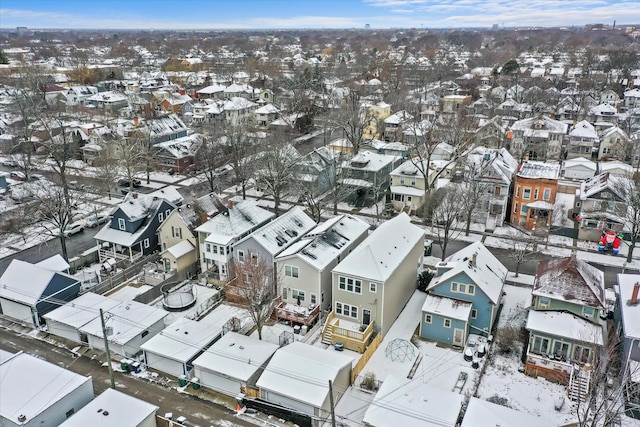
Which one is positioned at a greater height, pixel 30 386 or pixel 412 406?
pixel 30 386

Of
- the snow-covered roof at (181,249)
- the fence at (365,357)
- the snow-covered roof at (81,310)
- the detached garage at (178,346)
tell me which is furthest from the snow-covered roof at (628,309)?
the snow-covered roof at (81,310)

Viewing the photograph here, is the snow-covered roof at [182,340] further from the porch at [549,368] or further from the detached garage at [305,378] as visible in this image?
the porch at [549,368]

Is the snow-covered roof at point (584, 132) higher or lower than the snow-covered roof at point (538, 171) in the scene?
lower

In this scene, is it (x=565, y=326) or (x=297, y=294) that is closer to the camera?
(x=565, y=326)

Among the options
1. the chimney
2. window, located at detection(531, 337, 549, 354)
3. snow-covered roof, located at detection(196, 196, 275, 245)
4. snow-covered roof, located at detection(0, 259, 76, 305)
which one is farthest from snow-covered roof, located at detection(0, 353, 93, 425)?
the chimney

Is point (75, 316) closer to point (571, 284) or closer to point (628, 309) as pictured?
Result: point (571, 284)

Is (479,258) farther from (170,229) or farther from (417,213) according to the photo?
(170,229)

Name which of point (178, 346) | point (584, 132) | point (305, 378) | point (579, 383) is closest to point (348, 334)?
point (305, 378)
